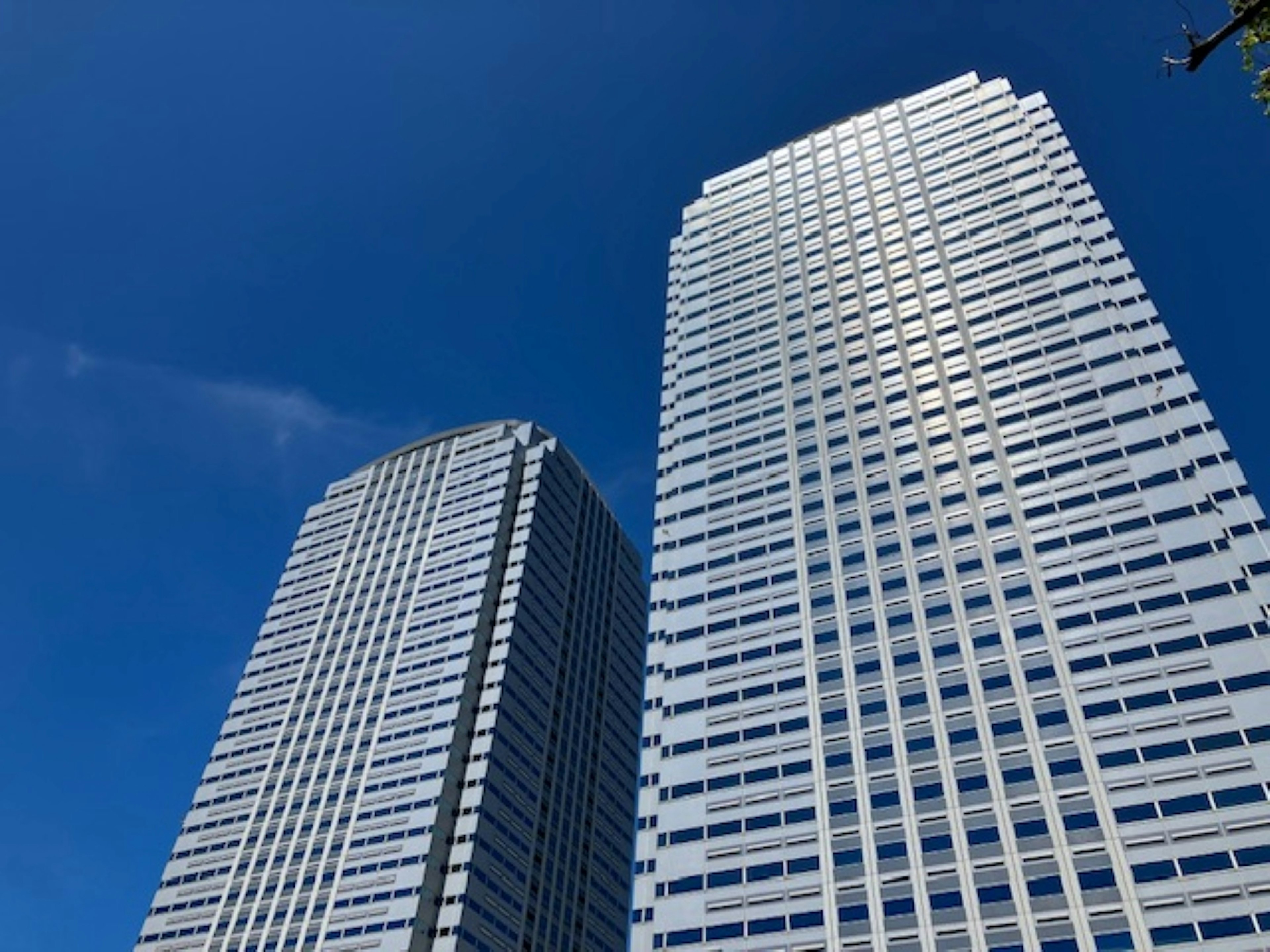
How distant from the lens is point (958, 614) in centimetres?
7125

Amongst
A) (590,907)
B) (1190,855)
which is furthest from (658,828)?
(590,907)

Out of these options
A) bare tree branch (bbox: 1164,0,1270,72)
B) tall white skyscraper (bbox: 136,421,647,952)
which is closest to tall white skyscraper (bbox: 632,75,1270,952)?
tall white skyscraper (bbox: 136,421,647,952)

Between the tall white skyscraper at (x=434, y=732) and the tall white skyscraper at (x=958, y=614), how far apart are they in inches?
1152

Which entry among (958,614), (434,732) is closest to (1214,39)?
Answer: (958,614)

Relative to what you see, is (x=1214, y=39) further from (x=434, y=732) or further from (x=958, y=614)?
(x=434, y=732)

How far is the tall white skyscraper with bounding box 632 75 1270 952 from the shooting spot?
56.4 metres

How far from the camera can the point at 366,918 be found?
289 ft

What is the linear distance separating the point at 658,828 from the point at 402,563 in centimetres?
6576

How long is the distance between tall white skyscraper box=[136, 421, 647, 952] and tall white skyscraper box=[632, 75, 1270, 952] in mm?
29262

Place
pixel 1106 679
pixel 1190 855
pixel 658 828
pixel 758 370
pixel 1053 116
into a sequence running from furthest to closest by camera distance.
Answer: pixel 1053 116, pixel 758 370, pixel 658 828, pixel 1106 679, pixel 1190 855

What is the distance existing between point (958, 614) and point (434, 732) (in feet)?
180

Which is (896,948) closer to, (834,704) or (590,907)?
(834,704)

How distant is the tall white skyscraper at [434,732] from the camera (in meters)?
92.4

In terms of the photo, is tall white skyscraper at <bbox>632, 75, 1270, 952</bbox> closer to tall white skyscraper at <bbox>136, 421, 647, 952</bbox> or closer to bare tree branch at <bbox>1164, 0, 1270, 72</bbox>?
tall white skyscraper at <bbox>136, 421, 647, 952</bbox>
